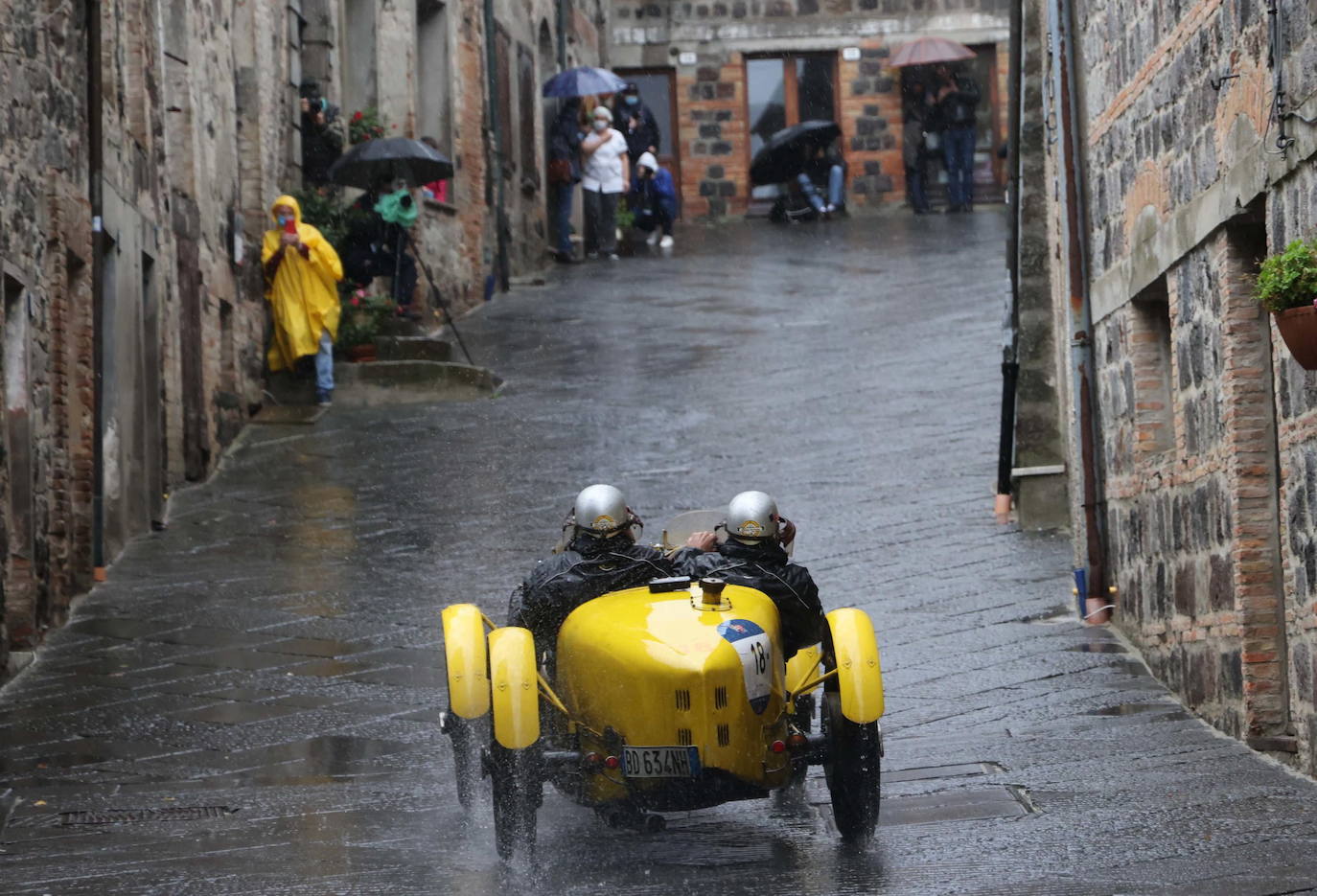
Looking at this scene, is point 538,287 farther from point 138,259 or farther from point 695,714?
point 695,714

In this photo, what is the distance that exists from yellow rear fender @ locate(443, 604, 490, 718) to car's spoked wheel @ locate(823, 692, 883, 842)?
1.11 metres

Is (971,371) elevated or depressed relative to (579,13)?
depressed

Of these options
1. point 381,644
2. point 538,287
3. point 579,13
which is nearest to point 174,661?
point 381,644

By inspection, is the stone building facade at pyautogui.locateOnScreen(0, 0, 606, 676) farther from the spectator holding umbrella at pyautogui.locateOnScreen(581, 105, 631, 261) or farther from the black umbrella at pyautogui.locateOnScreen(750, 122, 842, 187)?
the black umbrella at pyautogui.locateOnScreen(750, 122, 842, 187)

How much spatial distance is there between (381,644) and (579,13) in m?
22.2

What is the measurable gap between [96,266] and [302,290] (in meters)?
5.33

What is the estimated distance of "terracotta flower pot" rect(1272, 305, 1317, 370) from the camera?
6.27 metres

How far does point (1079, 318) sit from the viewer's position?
442 inches

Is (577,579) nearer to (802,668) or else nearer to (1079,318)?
(802,668)

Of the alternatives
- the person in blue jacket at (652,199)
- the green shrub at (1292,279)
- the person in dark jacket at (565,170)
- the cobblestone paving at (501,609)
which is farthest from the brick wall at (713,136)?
the green shrub at (1292,279)

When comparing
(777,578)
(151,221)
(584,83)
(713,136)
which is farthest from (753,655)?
(713,136)

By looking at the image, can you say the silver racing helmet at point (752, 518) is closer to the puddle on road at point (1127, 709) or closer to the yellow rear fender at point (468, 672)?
the yellow rear fender at point (468, 672)

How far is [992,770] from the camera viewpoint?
795 centimetres

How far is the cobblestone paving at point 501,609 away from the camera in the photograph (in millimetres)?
6508
